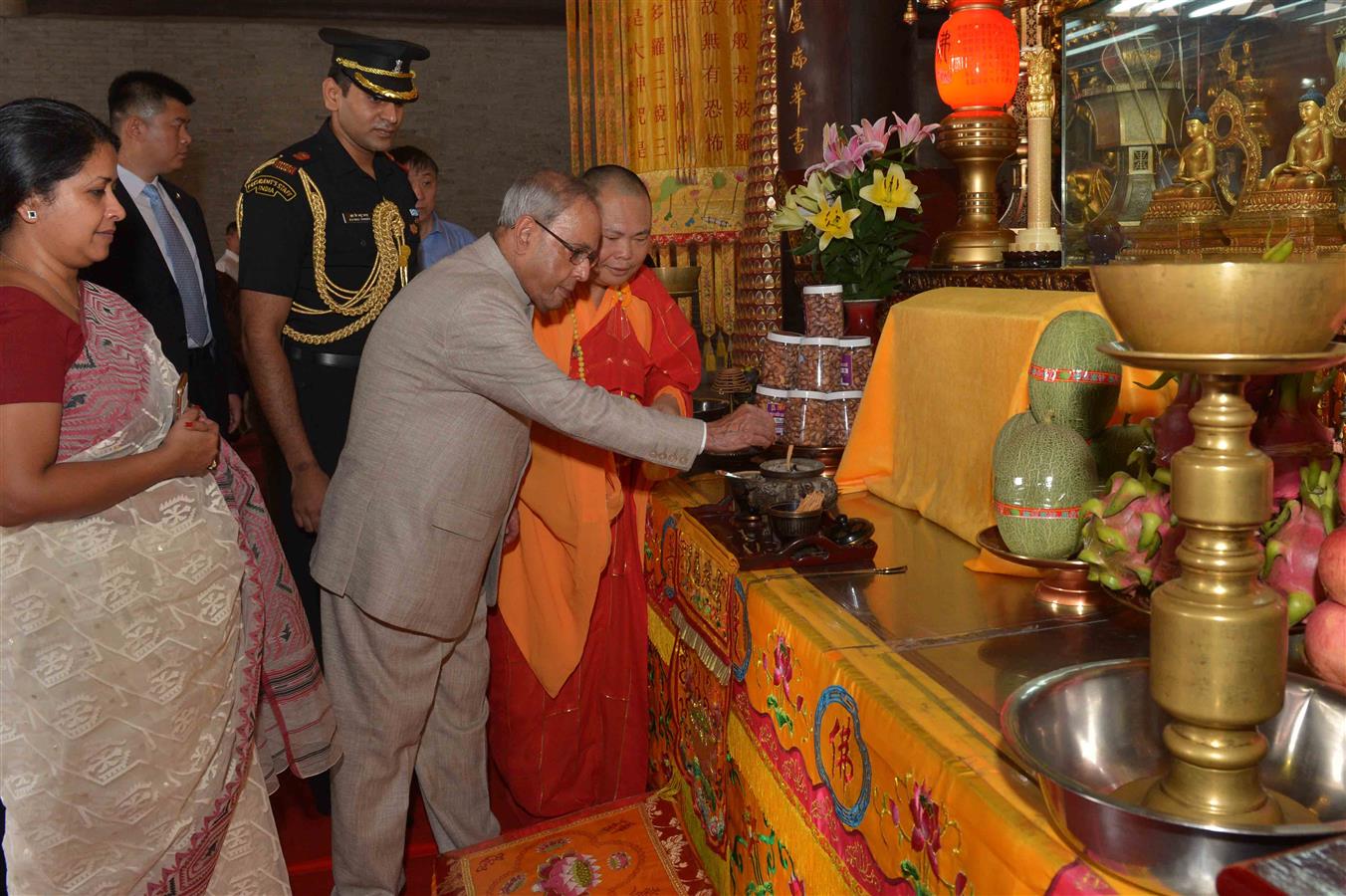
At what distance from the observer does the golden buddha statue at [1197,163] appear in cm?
180

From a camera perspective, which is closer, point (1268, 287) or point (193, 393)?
point (1268, 287)

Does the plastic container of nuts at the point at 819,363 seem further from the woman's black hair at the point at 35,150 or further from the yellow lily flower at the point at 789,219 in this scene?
the woman's black hair at the point at 35,150

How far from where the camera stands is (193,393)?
10.2ft

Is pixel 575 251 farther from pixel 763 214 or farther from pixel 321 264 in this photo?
pixel 763 214

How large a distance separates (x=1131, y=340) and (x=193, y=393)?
A: 2.87m

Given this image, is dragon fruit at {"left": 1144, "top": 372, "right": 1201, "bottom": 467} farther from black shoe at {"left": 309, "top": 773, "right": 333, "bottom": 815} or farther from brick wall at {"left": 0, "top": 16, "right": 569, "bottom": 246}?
brick wall at {"left": 0, "top": 16, "right": 569, "bottom": 246}

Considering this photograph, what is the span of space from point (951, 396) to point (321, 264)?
1.50 meters

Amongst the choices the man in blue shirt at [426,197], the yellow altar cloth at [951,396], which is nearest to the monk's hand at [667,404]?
the yellow altar cloth at [951,396]

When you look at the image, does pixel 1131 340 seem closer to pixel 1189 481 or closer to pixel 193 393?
pixel 1189 481

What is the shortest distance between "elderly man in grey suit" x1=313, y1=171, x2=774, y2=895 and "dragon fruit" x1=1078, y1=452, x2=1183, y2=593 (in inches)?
32.0

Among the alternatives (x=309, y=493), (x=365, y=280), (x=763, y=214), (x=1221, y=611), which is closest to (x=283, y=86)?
(x=763, y=214)

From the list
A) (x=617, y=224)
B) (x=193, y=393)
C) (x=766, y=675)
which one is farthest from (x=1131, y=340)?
(x=193, y=393)

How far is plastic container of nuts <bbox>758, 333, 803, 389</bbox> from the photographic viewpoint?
234cm

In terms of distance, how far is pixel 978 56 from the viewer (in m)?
2.28
